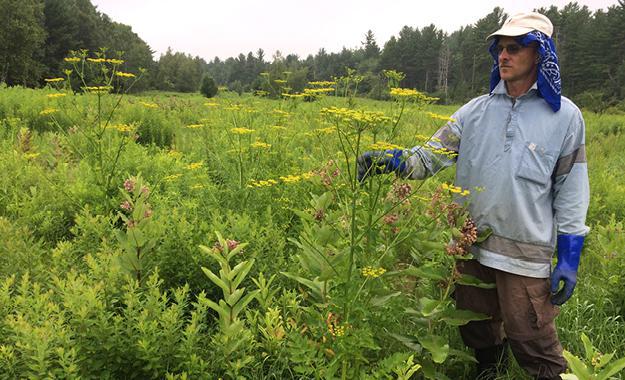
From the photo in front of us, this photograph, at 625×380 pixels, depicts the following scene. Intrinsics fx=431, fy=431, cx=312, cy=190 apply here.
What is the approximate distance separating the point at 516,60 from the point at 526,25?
0.65 ft

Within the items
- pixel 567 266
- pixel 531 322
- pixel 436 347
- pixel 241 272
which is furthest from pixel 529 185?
pixel 241 272

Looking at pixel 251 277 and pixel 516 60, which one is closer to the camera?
pixel 516 60

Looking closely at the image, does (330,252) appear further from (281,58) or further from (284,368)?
(281,58)

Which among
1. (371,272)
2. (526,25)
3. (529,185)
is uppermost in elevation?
(526,25)

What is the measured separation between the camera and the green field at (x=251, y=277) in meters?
2.04

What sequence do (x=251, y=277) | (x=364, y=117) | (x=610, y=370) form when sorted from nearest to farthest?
1. (x=610, y=370)
2. (x=364, y=117)
3. (x=251, y=277)

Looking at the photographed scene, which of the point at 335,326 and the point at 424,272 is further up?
the point at 424,272

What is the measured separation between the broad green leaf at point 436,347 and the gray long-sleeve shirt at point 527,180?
559mm

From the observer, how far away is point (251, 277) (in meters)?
2.91

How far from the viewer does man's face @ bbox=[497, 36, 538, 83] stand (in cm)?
250

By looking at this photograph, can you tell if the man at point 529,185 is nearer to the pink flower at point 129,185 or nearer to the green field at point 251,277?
the green field at point 251,277

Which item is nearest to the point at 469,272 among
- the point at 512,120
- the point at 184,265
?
the point at 512,120

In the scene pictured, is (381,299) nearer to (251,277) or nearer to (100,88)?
A: (251,277)

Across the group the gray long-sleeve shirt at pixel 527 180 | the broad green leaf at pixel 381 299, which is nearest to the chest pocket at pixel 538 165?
the gray long-sleeve shirt at pixel 527 180
